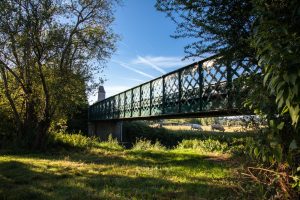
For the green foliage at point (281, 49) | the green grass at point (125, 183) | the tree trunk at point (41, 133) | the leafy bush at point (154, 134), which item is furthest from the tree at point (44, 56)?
the leafy bush at point (154, 134)

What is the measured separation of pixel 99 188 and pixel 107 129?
40151mm

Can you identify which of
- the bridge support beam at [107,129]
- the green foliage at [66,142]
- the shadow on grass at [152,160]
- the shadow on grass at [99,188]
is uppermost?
the bridge support beam at [107,129]

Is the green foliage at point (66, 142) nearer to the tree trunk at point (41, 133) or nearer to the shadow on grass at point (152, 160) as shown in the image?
the tree trunk at point (41, 133)

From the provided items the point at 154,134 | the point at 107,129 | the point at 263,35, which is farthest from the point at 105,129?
the point at 263,35

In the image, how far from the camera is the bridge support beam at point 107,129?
45.2 meters

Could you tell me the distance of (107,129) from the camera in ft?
151

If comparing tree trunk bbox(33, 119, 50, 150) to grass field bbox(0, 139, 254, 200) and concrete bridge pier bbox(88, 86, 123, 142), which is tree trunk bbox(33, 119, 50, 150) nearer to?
grass field bbox(0, 139, 254, 200)

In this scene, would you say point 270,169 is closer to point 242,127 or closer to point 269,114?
point 269,114

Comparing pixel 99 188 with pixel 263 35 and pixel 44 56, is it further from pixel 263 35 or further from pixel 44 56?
pixel 44 56

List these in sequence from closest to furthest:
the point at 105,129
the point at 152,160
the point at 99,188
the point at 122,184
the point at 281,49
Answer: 1. the point at 281,49
2. the point at 99,188
3. the point at 122,184
4. the point at 152,160
5. the point at 105,129

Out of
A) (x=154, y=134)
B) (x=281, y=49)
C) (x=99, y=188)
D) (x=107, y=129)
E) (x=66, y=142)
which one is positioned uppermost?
(x=281, y=49)

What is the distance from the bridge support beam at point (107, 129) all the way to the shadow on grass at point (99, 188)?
37008mm

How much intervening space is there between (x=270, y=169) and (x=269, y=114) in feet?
2.01

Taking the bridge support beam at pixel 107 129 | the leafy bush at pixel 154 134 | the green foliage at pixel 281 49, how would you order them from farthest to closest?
the bridge support beam at pixel 107 129, the leafy bush at pixel 154 134, the green foliage at pixel 281 49
